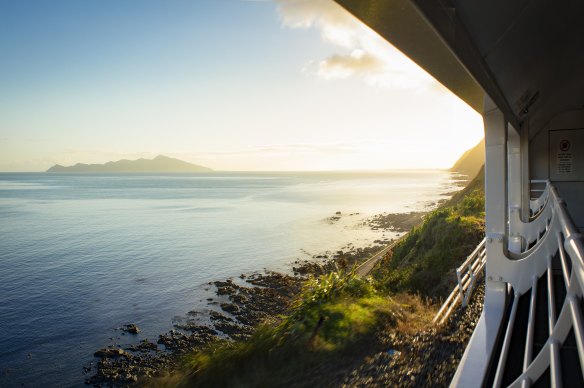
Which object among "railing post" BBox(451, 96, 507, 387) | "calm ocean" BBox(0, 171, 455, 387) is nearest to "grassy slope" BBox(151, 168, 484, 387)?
"railing post" BBox(451, 96, 507, 387)

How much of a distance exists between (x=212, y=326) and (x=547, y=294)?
18.2 m

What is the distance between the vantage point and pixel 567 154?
9.44 m

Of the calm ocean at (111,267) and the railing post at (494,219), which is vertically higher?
the railing post at (494,219)

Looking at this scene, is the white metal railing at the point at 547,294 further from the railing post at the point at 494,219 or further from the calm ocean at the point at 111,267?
the calm ocean at the point at 111,267

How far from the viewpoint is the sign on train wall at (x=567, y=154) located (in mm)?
9118

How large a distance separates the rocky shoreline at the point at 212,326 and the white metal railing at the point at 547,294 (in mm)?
7009

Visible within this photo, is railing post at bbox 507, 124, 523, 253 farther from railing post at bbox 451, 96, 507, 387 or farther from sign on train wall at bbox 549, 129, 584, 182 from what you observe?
railing post at bbox 451, 96, 507, 387

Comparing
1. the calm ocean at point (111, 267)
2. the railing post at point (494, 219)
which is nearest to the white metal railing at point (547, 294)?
the railing post at point (494, 219)

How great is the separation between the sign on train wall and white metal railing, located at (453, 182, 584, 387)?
2.79m

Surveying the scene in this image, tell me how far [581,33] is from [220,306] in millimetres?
21496

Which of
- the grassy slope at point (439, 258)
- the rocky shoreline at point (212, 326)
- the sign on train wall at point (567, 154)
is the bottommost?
the rocky shoreline at point (212, 326)

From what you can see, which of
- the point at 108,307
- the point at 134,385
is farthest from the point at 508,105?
the point at 108,307

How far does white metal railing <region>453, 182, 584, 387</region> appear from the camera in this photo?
149cm

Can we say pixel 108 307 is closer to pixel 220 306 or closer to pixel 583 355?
pixel 220 306
